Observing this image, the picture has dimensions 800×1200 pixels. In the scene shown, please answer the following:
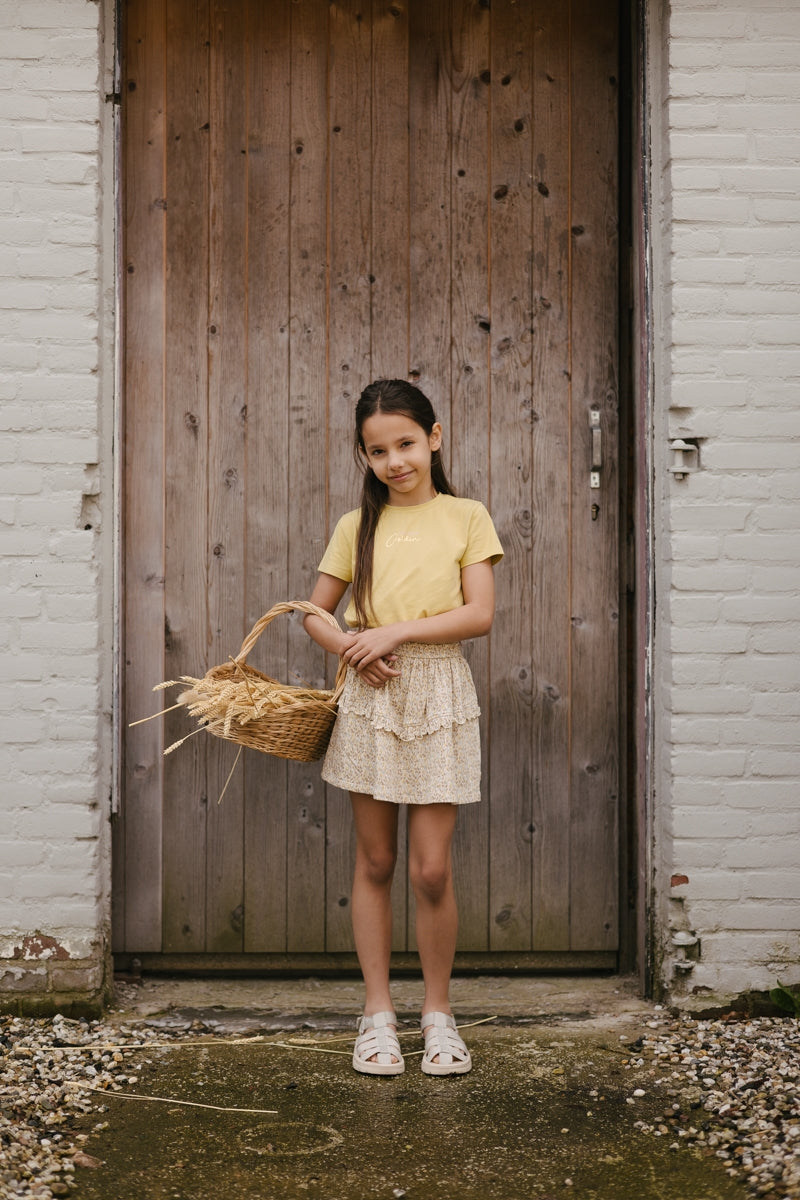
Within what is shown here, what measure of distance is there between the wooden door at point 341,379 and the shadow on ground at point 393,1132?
0.62 m

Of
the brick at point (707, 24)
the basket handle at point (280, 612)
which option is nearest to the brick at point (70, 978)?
the basket handle at point (280, 612)

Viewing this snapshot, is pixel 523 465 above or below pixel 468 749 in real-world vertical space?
above

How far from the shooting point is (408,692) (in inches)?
103

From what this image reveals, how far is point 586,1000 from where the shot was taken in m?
3.11

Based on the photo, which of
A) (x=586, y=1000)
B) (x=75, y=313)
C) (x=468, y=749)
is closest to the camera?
(x=468, y=749)

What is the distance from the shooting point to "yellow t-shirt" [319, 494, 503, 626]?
2.61 metres

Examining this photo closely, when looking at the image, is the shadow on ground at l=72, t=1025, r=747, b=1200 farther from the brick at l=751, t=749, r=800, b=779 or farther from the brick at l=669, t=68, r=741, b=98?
the brick at l=669, t=68, r=741, b=98

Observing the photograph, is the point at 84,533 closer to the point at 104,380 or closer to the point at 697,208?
the point at 104,380

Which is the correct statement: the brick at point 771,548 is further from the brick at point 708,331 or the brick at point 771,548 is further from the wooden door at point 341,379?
the wooden door at point 341,379

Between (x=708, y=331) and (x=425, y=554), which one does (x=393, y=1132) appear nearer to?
(x=425, y=554)

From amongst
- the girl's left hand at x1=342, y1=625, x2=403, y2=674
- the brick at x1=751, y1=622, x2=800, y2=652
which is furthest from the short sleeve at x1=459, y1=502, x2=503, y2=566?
the brick at x1=751, y1=622, x2=800, y2=652

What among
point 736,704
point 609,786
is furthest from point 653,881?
point 736,704

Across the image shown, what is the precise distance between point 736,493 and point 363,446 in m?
1.00

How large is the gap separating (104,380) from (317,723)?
109 centimetres
